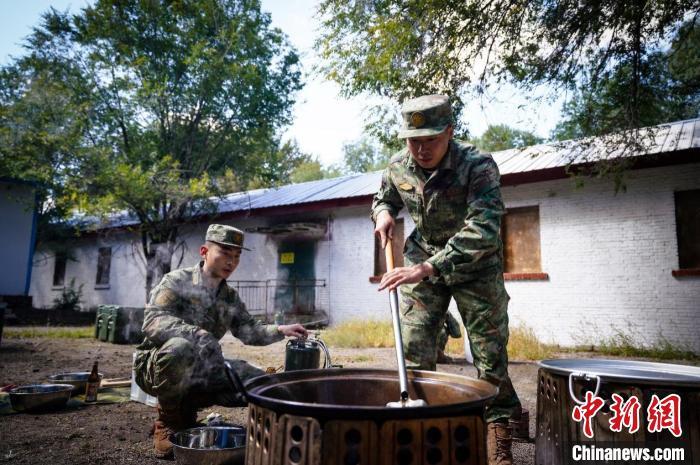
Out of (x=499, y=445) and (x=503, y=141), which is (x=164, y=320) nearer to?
(x=499, y=445)

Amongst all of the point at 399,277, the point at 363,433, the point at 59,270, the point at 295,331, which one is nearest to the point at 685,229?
the point at 295,331

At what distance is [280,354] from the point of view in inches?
331

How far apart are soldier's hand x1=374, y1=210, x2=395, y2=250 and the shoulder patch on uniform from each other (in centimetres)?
143

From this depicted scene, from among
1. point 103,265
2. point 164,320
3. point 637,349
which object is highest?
point 103,265

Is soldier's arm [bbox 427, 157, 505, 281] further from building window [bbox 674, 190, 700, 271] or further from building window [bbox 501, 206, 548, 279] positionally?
building window [bbox 501, 206, 548, 279]

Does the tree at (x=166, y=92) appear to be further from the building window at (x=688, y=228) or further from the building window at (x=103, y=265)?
the building window at (x=688, y=228)

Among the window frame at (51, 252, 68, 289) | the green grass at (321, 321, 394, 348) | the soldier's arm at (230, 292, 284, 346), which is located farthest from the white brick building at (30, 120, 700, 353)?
the window frame at (51, 252, 68, 289)

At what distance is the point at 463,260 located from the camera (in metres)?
2.37

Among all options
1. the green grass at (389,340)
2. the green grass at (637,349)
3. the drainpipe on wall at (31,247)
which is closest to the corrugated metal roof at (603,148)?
the green grass at (389,340)

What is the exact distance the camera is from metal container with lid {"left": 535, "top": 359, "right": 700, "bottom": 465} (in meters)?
1.80

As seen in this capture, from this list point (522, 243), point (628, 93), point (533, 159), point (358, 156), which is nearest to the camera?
point (628, 93)

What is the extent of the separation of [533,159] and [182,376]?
953 centimetres

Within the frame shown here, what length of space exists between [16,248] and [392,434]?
17736 millimetres

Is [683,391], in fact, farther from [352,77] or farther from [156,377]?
[352,77]
